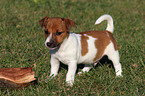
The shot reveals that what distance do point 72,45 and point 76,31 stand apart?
113 inches

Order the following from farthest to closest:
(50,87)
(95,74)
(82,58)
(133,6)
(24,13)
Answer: (133,6)
(24,13)
(95,74)
(82,58)
(50,87)

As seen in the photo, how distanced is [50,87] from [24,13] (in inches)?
190

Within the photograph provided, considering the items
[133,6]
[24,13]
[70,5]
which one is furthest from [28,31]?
[133,6]

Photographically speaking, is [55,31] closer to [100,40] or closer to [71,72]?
[71,72]

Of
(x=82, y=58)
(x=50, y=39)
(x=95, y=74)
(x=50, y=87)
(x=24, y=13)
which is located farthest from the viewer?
(x=24, y=13)

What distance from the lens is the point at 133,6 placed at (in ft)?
34.6

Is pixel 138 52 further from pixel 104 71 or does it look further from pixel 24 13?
pixel 24 13

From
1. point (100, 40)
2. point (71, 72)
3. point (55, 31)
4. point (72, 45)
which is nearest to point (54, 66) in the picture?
point (71, 72)

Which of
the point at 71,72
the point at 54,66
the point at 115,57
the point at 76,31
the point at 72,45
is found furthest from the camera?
the point at 76,31

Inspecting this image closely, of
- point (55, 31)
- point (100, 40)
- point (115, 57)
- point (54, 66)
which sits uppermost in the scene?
point (55, 31)

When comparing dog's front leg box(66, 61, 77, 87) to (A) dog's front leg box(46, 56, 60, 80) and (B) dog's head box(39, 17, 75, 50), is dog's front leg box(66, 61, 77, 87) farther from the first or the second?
(B) dog's head box(39, 17, 75, 50)

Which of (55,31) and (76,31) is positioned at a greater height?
(55,31)

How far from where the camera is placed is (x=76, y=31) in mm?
7020

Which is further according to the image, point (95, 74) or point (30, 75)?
point (95, 74)
